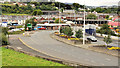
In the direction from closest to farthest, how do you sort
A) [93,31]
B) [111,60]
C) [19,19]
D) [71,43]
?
[111,60]
[71,43]
[93,31]
[19,19]

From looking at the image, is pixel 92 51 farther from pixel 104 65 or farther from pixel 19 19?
pixel 19 19

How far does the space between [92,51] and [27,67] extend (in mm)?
7342

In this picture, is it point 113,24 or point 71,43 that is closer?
point 71,43

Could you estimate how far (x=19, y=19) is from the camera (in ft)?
175

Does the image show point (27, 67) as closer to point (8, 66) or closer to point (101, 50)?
point (8, 66)

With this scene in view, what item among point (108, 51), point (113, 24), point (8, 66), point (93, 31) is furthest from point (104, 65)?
point (113, 24)

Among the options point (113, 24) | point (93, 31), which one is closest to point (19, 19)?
point (113, 24)

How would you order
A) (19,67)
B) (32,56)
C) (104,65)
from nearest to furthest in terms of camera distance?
(19,67) → (104,65) → (32,56)

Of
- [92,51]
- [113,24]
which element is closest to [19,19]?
[113,24]

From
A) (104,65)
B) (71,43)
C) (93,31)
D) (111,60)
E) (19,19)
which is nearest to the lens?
(104,65)

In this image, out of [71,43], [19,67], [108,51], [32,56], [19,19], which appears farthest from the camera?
[19,19]

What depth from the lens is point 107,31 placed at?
1103 inches

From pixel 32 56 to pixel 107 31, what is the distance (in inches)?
682

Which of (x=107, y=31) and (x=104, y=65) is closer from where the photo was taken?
(x=104, y=65)
